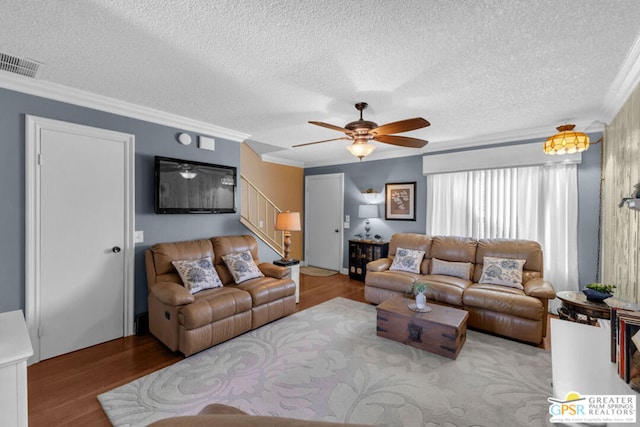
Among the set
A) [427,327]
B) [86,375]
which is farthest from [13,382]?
[427,327]

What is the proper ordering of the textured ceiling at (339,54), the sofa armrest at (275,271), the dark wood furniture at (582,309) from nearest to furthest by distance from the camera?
the textured ceiling at (339,54)
the dark wood furniture at (582,309)
the sofa armrest at (275,271)

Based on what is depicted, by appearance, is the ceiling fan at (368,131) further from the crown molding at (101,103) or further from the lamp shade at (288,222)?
the crown molding at (101,103)

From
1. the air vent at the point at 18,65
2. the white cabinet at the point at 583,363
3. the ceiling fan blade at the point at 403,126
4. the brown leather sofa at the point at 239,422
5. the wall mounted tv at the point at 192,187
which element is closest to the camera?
the brown leather sofa at the point at 239,422

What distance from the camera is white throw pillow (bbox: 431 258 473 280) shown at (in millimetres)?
3955

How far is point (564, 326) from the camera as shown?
1.70 m

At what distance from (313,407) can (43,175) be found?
10.2 feet

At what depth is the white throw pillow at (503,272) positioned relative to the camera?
3561 mm

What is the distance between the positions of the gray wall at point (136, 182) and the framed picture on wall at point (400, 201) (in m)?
2.45

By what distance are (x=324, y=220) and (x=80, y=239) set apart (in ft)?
14.6

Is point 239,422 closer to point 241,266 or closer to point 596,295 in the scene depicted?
point 241,266

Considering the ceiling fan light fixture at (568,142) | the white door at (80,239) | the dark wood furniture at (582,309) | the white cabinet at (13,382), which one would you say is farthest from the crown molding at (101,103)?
the dark wood furniture at (582,309)

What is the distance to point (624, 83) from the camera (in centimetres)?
236

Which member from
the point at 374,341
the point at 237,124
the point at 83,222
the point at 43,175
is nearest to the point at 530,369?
the point at 374,341

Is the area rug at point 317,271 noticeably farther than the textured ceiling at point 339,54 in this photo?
Yes
